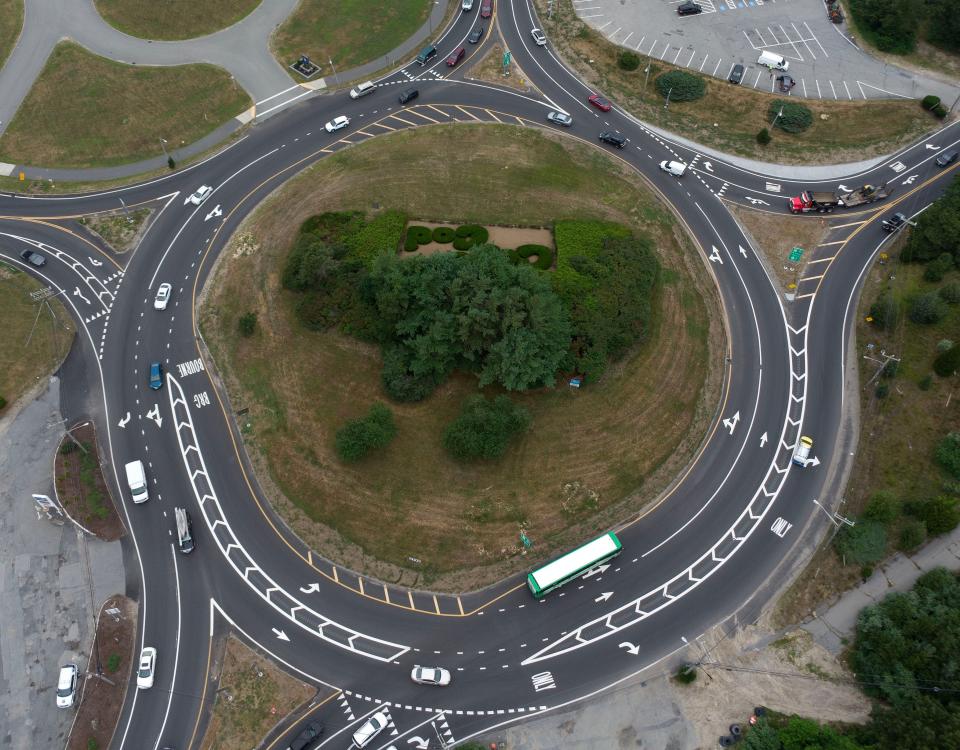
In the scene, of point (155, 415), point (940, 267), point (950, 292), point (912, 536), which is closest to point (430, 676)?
point (155, 415)

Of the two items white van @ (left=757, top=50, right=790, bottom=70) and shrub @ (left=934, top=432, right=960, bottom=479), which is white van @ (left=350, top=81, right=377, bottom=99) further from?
shrub @ (left=934, top=432, right=960, bottom=479)

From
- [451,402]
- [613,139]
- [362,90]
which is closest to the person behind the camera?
[451,402]

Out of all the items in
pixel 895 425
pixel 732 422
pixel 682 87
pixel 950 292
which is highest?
pixel 682 87

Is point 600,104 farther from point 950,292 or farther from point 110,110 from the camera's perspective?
point 110,110

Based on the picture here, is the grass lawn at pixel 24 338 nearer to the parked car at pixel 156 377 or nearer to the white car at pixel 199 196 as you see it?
the parked car at pixel 156 377

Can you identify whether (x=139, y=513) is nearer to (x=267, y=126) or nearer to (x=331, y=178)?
(x=331, y=178)

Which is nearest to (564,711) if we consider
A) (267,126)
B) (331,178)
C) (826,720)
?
(826,720)
